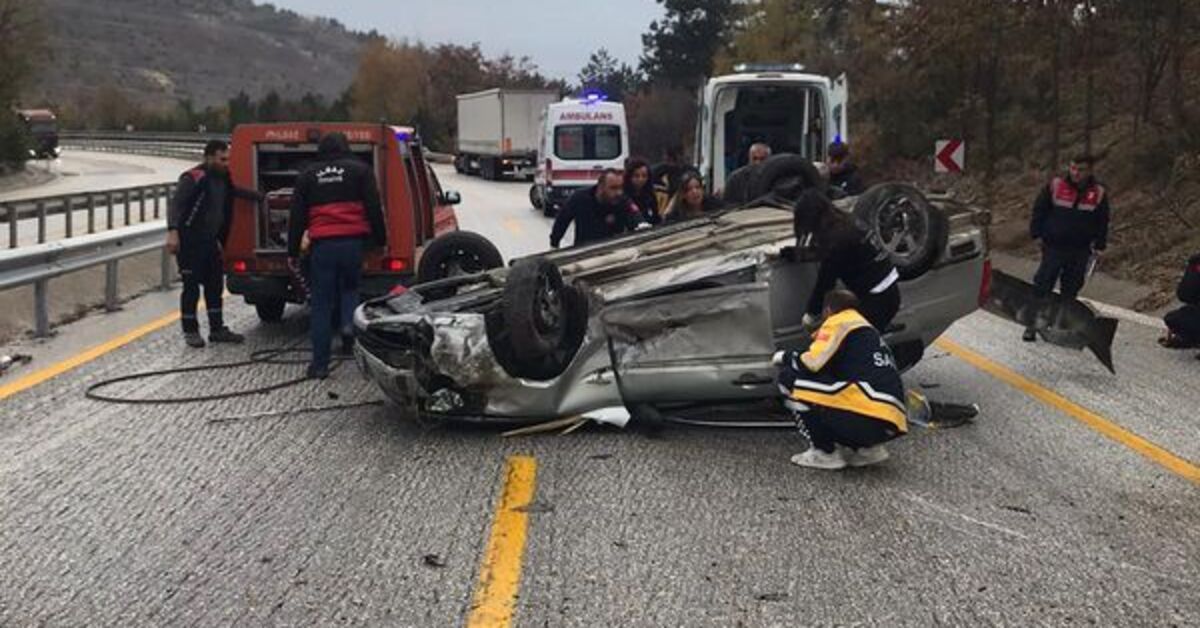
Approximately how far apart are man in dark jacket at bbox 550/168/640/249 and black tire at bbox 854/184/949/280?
2949 mm

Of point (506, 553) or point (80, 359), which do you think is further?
point (80, 359)

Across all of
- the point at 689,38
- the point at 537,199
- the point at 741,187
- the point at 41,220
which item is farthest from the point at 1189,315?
the point at 689,38

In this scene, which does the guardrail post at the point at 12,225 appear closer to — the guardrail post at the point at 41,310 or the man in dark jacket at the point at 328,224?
the guardrail post at the point at 41,310

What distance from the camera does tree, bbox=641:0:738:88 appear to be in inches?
2665

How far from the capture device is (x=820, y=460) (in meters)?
5.92

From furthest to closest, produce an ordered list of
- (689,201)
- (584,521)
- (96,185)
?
(96,185)
(689,201)
(584,521)

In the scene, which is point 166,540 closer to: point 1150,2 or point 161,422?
point 161,422

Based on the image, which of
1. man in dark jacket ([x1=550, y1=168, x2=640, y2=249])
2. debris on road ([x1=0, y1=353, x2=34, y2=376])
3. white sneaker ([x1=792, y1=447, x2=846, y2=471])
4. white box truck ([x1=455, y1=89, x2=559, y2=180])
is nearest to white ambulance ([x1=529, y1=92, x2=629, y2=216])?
white box truck ([x1=455, y1=89, x2=559, y2=180])

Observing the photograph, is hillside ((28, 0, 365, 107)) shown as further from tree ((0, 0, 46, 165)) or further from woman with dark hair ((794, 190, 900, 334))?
woman with dark hair ((794, 190, 900, 334))

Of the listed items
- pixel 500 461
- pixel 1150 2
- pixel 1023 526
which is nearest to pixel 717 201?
pixel 500 461

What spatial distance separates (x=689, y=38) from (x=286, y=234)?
203 ft

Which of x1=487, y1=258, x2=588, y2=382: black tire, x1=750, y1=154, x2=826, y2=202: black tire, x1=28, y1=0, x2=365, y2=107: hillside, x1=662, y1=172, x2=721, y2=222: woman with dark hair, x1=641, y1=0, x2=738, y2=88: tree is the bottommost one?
Result: x1=487, y1=258, x2=588, y2=382: black tire

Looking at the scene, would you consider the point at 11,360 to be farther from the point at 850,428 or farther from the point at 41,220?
the point at 41,220

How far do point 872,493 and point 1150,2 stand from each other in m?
14.5
